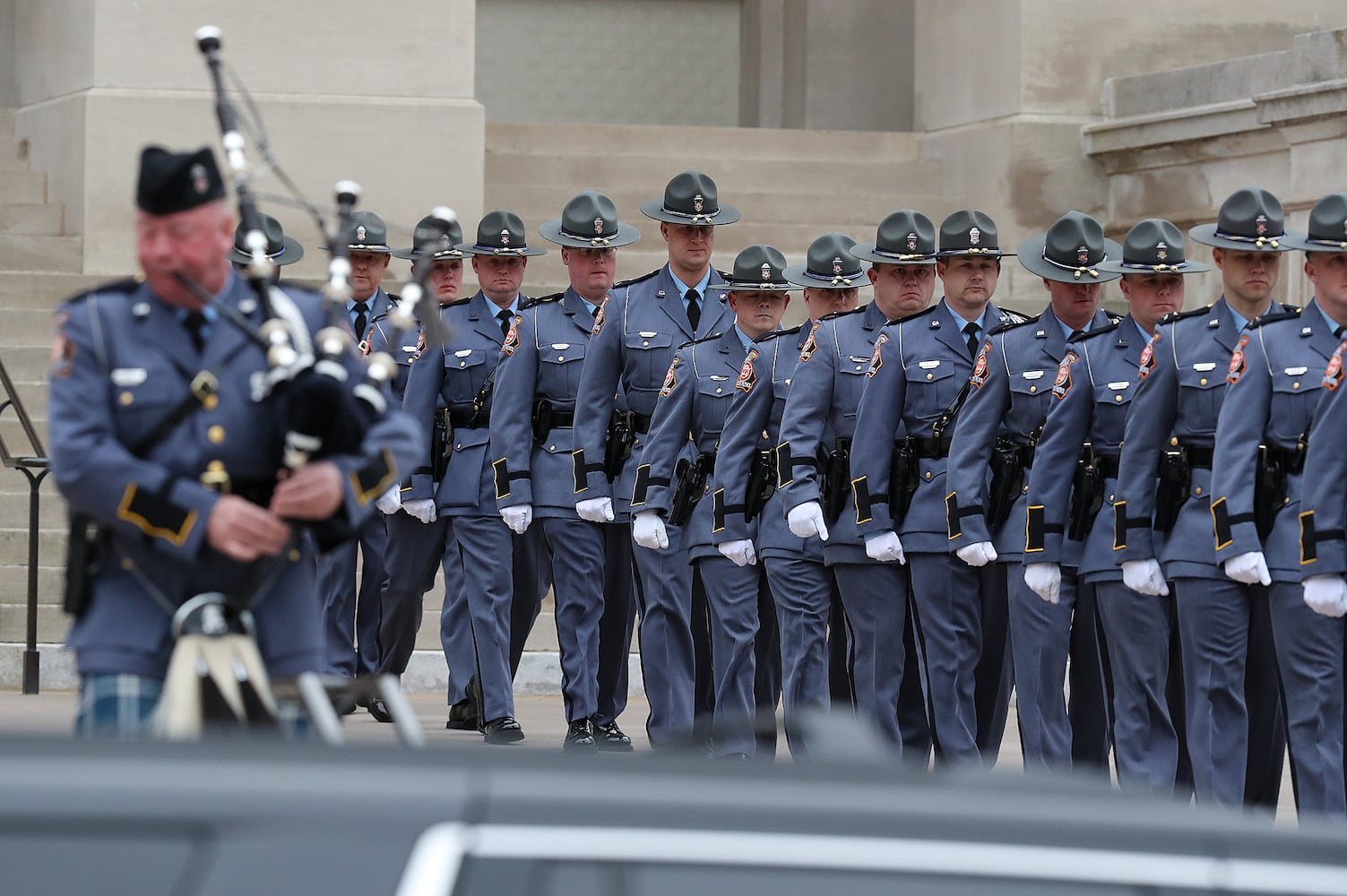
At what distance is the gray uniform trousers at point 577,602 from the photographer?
33.1 ft

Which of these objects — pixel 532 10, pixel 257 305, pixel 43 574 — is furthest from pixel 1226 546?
pixel 532 10

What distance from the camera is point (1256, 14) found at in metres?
17.4

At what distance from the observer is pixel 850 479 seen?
9172 millimetres

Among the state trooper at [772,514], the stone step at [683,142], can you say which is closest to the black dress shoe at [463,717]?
the state trooper at [772,514]

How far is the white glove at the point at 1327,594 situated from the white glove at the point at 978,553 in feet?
5.42

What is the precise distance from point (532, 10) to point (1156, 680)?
16215 millimetres

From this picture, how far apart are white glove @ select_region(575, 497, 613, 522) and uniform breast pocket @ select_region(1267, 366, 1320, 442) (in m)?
3.36

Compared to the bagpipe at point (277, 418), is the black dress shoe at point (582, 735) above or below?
below

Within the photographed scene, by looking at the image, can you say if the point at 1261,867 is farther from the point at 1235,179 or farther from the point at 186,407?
the point at 1235,179

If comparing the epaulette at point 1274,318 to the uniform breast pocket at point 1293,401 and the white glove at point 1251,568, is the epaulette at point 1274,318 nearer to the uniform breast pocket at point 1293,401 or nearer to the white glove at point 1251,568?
the uniform breast pocket at point 1293,401

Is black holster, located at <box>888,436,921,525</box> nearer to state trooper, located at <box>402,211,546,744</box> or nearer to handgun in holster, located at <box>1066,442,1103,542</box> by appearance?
handgun in holster, located at <box>1066,442,1103,542</box>

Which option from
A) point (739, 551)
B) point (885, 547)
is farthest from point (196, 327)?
point (739, 551)

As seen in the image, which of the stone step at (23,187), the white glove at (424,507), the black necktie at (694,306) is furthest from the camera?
the stone step at (23,187)

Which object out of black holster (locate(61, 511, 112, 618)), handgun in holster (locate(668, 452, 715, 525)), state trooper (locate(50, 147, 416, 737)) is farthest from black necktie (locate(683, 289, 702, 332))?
black holster (locate(61, 511, 112, 618))
